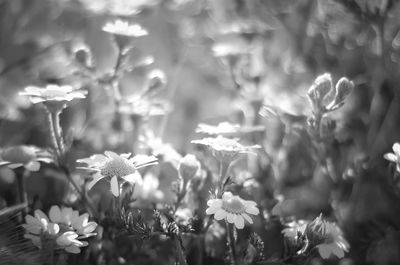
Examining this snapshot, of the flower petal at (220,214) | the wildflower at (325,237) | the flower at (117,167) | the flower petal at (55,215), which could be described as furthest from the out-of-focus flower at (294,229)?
the flower petal at (55,215)

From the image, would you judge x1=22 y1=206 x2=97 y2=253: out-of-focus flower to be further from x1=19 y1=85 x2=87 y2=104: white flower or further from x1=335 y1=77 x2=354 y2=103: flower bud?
x1=335 y1=77 x2=354 y2=103: flower bud

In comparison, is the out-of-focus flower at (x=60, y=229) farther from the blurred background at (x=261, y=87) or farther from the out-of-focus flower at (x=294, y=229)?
the out-of-focus flower at (x=294, y=229)

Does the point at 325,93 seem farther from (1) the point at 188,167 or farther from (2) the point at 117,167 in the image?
(2) the point at 117,167

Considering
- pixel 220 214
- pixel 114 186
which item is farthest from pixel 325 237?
pixel 114 186

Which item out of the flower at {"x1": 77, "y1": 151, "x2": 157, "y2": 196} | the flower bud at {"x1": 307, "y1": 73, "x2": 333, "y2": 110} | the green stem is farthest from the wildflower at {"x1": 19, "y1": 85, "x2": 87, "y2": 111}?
the flower bud at {"x1": 307, "y1": 73, "x2": 333, "y2": 110}

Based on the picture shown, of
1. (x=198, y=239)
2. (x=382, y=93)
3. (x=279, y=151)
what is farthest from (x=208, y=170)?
(x=382, y=93)
